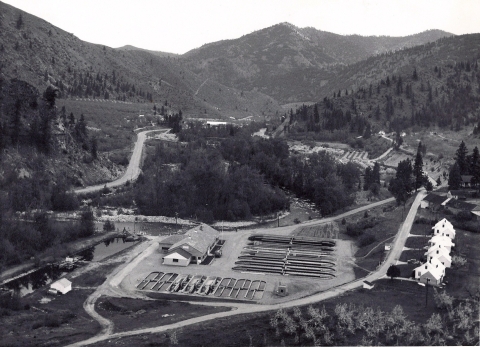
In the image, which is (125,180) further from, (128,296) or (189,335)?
(189,335)

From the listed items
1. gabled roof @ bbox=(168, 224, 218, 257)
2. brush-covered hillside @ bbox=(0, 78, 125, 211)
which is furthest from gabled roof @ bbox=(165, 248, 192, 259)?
brush-covered hillside @ bbox=(0, 78, 125, 211)

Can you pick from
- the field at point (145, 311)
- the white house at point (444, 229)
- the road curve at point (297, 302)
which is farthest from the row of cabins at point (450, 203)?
the field at point (145, 311)

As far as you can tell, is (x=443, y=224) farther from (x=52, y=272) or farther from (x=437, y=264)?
(x=52, y=272)

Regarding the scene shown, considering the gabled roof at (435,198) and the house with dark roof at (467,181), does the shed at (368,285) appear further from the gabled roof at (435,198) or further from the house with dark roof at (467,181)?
the house with dark roof at (467,181)

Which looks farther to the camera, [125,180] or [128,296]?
[125,180]

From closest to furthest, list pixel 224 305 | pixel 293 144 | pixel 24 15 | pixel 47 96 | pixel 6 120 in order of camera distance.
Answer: pixel 224 305
pixel 6 120
pixel 47 96
pixel 293 144
pixel 24 15

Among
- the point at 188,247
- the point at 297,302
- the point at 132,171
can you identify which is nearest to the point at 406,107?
the point at 132,171

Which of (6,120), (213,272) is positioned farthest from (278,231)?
(6,120)
